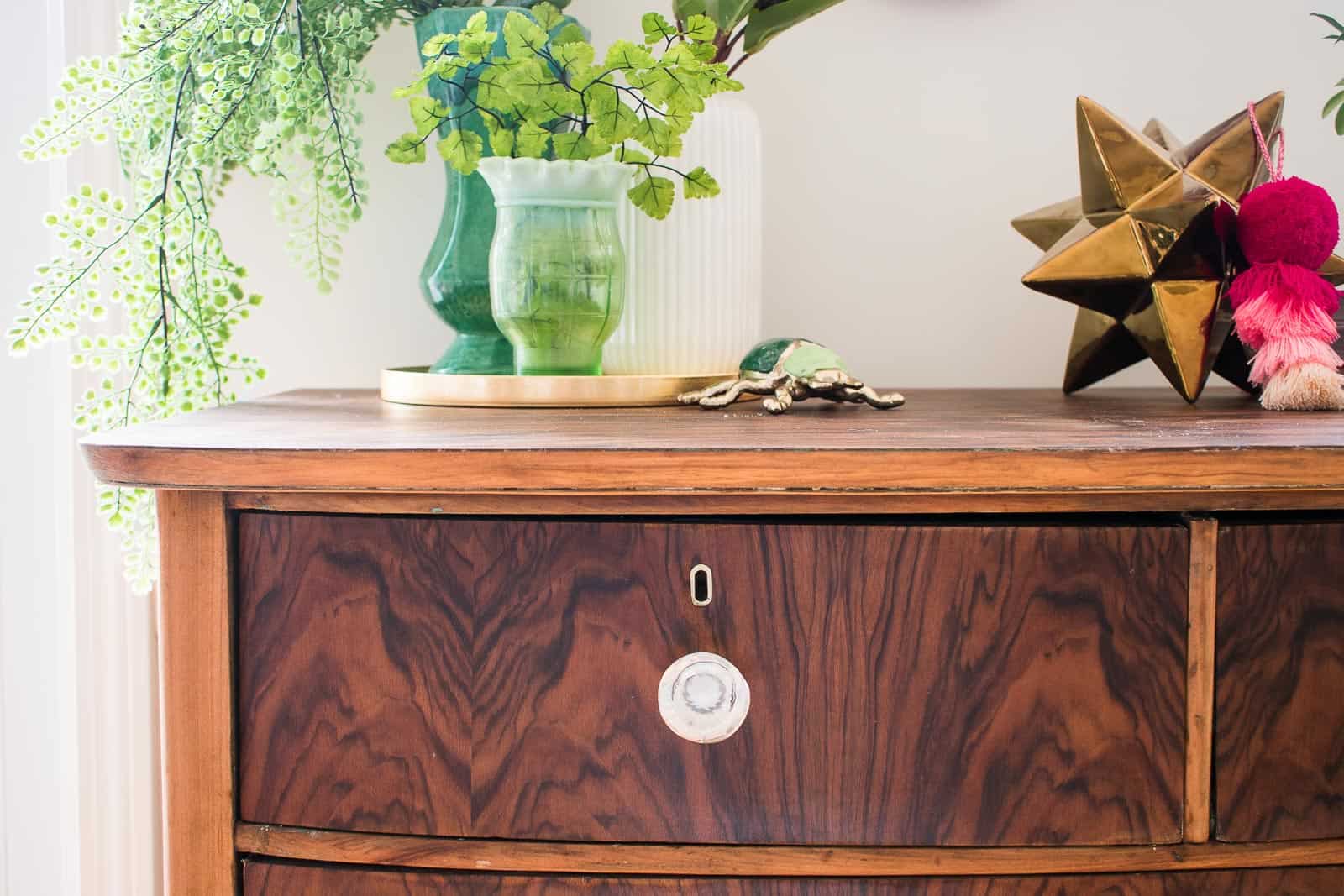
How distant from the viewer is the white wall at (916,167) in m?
1.10

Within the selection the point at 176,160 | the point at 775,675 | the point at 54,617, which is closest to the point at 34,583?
the point at 54,617

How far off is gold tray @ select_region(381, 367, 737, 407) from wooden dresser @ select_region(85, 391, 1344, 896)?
0.21 m

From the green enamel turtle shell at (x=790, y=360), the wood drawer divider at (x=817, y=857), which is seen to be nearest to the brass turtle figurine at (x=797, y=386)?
the green enamel turtle shell at (x=790, y=360)

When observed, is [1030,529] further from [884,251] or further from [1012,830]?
[884,251]

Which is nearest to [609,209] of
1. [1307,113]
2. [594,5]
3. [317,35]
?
[317,35]

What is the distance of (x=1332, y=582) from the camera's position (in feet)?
1.86

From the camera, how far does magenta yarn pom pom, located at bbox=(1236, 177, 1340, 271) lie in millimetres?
752

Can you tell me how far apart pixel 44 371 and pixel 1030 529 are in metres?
0.96

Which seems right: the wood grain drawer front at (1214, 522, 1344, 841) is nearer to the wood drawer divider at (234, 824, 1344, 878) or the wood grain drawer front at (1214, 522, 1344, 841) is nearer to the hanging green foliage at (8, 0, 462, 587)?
the wood drawer divider at (234, 824, 1344, 878)

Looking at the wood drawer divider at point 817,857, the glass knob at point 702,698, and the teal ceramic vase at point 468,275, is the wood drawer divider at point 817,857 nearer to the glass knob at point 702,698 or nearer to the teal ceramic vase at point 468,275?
the glass knob at point 702,698

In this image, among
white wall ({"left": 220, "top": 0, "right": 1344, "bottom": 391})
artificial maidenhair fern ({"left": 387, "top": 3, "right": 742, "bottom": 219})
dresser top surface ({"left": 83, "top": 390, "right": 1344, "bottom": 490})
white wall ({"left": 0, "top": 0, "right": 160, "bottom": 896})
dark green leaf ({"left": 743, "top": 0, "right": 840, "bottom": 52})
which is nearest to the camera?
dresser top surface ({"left": 83, "top": 390, "right": 1344, "bottom": 490})

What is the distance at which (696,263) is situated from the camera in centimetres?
89

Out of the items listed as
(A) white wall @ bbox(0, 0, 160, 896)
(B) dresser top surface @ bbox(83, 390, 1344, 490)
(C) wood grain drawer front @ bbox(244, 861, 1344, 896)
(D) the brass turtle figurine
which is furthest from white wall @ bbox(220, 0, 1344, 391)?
(C) wood grain drawer front @ bbox(244, 861, 1344, 896)

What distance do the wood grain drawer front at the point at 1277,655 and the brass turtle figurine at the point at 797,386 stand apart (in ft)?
0.90
